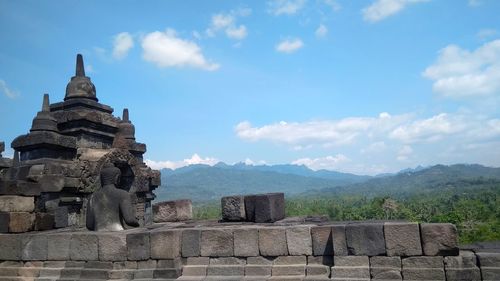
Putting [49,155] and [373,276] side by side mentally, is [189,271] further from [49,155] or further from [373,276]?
[49,155]

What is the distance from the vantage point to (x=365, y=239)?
571cm

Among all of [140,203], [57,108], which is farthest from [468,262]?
[57,108]

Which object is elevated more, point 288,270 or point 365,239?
point 365,239

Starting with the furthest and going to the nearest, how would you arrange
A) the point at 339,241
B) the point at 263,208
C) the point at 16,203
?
1. the point at 16,203
2. the point at 263,208
3. the point at 339,241

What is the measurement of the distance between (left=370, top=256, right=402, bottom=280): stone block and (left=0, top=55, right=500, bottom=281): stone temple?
0.04 feet

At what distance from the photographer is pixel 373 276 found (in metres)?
5.55

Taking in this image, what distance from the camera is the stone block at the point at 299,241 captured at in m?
6.07

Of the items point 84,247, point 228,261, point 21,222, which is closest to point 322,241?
point 228,261

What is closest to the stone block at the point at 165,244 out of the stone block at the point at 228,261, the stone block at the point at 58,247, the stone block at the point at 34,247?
the stone block at the point at 228,261

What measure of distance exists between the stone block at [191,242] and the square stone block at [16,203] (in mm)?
4057

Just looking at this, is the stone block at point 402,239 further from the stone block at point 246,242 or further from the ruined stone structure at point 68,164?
the ruined stone structure at point 68,164

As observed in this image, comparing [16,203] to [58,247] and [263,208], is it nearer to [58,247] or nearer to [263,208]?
[58,247]

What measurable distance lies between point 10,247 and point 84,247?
1767 millimetres

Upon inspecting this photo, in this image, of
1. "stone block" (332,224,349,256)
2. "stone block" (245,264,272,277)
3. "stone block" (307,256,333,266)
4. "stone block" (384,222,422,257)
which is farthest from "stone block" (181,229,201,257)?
"stone block" (384,222,422,257)
